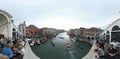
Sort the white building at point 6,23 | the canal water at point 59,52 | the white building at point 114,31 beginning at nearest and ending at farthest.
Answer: the white building at point 114,31
the canal water at point 59,52
the white building at point 6,23

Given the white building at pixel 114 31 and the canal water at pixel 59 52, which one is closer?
the white building at pixel 114 31

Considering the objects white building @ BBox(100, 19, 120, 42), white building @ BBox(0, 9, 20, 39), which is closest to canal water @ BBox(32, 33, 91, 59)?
white building @ BBox(100, 19, 120, 42)

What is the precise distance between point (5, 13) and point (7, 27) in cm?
253

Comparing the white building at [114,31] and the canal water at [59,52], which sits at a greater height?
the white building at [114,31]

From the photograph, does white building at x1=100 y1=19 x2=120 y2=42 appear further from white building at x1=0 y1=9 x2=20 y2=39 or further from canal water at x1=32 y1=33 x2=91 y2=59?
white building at x1=0 y1=9 x2=20 y2=39

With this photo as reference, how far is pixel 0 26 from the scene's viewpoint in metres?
46.8

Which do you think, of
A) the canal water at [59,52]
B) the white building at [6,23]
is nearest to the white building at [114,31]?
the canal water at [59,52]

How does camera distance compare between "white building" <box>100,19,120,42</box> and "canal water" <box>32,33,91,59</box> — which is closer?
"white building" <box>100,19,120,42</box>

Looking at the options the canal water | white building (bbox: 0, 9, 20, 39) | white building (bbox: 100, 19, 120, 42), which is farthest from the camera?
white building (bbox: 0, 9, 20, 39)

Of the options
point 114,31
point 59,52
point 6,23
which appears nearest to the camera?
point 114,31

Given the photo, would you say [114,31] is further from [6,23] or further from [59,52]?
[6,23]

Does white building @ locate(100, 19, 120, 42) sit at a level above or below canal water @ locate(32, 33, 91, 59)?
above

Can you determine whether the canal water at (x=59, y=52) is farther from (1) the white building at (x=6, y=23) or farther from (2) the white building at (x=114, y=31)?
(1) the white building at (x=6, y=23)

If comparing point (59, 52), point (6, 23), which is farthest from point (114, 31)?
point (6, 23)
